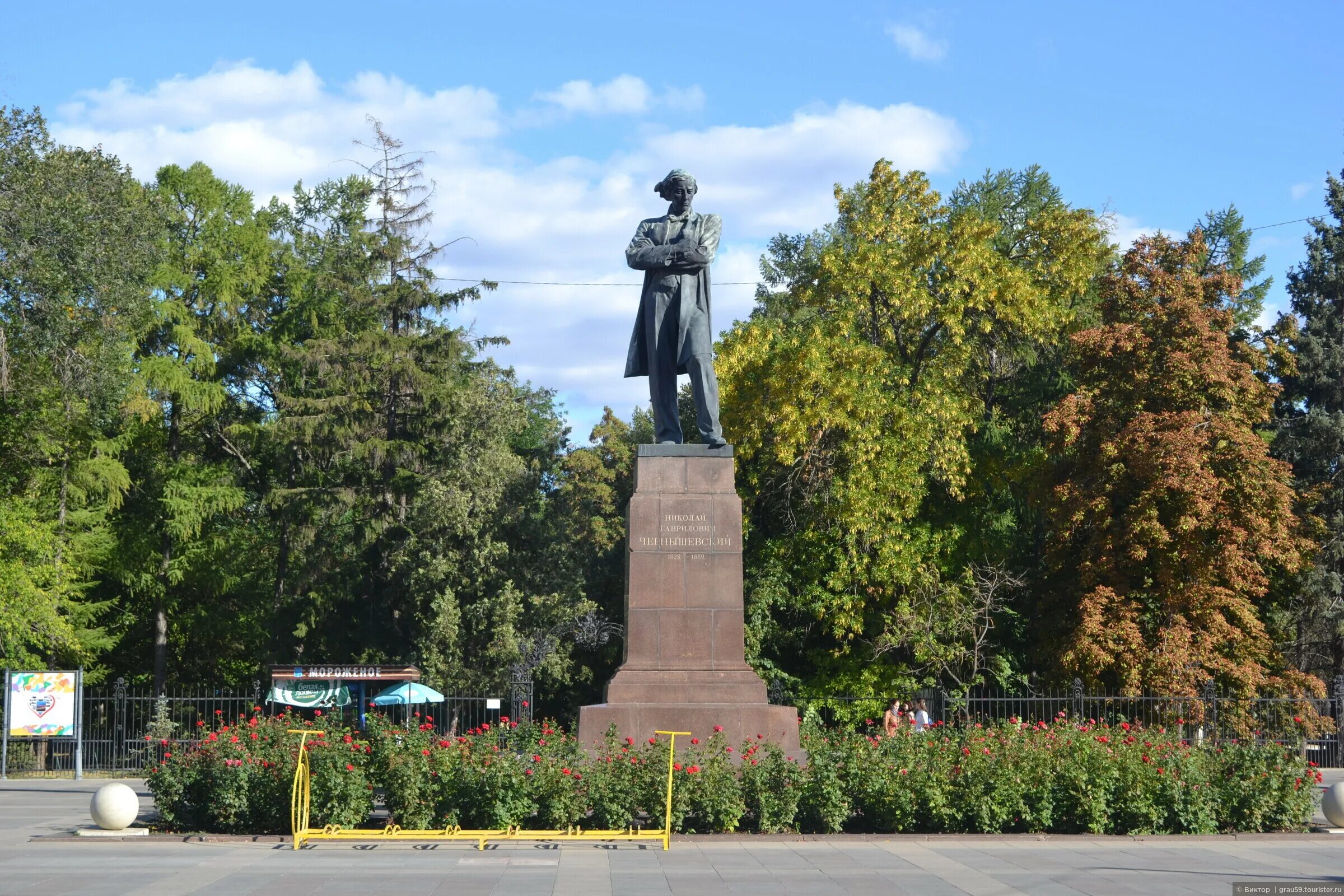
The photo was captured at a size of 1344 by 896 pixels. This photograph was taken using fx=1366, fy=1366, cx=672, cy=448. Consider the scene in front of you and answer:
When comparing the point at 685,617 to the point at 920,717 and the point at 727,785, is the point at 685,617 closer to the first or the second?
the point at 727,785

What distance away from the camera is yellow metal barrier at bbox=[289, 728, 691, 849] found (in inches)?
521

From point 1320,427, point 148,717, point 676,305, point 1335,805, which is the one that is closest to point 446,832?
point 676,305

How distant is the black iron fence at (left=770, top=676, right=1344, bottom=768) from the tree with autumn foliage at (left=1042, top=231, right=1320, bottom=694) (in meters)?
0.50

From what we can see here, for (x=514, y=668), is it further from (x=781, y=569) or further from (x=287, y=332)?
(x=287, y=332)

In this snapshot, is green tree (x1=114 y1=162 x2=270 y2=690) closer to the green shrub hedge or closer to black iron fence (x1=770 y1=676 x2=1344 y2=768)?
black iron fence (x1=770 y1=676 x2=1344 y2=768)

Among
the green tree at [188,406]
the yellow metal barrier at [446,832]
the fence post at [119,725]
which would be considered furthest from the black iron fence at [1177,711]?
the green tree at [188,406]

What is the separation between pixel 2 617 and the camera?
101 ft

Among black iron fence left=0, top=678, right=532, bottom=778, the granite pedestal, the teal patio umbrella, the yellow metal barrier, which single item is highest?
the granite pedestal

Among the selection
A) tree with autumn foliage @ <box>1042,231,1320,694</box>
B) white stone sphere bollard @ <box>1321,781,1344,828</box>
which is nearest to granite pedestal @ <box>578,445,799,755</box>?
Result: white stone sphere bollard @ <box>1321,781,1344,828</box>

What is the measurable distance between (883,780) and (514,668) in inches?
522

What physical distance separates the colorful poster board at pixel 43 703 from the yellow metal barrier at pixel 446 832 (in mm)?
13467

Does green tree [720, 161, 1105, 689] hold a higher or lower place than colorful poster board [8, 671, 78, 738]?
higher

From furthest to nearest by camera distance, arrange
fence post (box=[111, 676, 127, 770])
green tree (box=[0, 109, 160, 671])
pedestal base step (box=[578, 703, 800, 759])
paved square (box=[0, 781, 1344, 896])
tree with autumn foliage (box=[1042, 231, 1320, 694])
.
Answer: green tree (box=[0, 109, 160, 671]) → tree with autumn foliage (box=[1042, 231, 1320, 694]) → fence post (box=[111, 676, 127, 770]) → pedestal base step (box=[578, 703, 800, 759]) → paved square (box=[0, 781, 1344, 896])

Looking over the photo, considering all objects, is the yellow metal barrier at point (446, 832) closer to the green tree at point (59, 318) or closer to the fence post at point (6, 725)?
the fence post at point (6, 725)
